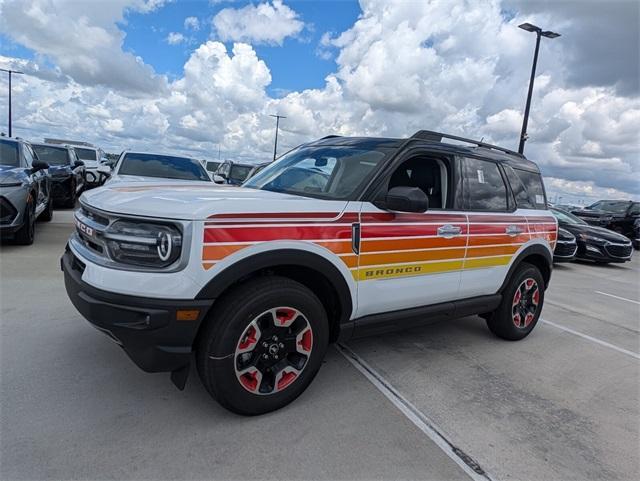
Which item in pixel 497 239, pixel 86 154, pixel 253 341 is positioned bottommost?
pixel 253 341

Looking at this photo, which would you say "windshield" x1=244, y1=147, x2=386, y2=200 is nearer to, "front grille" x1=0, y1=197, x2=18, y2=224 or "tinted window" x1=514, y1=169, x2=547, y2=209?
"tinted window" x1=514, y1=169, x2=547, y2=209

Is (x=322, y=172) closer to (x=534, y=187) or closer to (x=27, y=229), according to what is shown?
(x=534, y=187)

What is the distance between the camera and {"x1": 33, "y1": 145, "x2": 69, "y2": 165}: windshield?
39.0ft

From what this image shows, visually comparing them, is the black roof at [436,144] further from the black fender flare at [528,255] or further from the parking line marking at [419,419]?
the parking line marking at [419,419]

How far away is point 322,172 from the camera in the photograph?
354 centimetres

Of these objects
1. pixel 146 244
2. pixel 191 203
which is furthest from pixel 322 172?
pixel 146 244

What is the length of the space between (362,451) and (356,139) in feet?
8.12

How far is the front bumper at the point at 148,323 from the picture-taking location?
7.54 ft

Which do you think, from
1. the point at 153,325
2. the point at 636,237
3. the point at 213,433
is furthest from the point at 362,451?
the point at 636,237

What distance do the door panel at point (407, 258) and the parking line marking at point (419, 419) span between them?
0.58 metres

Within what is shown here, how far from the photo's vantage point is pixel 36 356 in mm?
3217

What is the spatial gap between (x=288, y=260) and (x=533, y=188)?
3.38 metres

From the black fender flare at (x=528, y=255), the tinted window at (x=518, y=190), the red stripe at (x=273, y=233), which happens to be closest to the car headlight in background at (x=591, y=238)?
the black fender flare at (x=528, y=255)

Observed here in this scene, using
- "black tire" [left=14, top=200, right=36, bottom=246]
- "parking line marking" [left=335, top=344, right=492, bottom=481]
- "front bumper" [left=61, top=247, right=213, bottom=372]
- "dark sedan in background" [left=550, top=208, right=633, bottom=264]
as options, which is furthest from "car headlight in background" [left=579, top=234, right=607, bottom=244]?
"black tire" [left=14, top=200, right=36, bottom=246]
